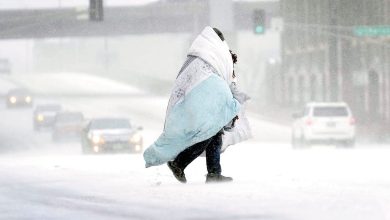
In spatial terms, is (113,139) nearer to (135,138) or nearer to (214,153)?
(135,138)

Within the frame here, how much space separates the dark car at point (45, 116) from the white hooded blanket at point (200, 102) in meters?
49.8

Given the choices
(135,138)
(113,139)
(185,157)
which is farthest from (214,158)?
(135,138)

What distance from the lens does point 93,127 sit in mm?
33938

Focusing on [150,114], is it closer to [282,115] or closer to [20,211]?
[282,115]

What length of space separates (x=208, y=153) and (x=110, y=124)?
912 inches

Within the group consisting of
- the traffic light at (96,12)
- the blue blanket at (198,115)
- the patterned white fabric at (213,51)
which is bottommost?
the traffic light at (96,12)

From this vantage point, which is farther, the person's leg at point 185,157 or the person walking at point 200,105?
the person's leg at point 185,157

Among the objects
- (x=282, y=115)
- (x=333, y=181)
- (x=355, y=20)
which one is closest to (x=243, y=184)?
(x=333, y=181)

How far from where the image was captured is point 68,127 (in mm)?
49438

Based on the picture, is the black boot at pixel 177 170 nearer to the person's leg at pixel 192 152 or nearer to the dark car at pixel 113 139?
the person's leg at pixel 192 152

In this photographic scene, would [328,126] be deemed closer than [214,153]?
No

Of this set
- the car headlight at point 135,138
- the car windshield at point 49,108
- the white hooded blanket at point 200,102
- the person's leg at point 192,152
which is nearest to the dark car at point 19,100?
the car windshield at point 49,108

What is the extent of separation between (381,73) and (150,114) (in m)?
22.6

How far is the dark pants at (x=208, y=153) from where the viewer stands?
11.1m
